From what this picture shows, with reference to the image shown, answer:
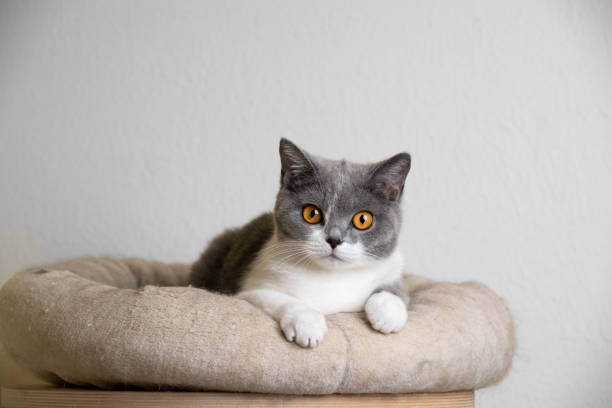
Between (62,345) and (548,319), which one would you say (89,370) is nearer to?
(62,345)

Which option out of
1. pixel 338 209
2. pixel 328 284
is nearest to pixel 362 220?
pixel 338 209

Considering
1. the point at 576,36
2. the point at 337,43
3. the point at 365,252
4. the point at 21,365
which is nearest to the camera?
the point at 365,252

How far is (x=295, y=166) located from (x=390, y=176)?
0.82ft

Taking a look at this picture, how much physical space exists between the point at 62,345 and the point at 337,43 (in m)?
1.64

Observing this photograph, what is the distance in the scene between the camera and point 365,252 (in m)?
1.29

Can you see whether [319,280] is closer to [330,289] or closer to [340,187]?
[330,289]

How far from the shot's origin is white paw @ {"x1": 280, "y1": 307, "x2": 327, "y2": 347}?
1.08 meters

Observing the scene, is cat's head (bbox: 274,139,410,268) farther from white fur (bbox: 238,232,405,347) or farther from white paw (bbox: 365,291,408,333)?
white paw (bbox: 365,291,408,333)

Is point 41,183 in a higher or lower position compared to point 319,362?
higher

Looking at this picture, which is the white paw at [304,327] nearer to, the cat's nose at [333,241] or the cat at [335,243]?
the cat at [335,243]

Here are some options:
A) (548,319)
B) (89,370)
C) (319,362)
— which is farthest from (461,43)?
(89,370)

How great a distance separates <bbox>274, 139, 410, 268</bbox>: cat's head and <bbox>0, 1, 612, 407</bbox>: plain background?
90cm

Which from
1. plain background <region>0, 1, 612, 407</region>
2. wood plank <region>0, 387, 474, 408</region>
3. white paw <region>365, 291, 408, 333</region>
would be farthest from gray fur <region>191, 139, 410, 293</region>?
plain background <region>0, 1, 612, 407</region>

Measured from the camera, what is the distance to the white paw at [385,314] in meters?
1.18
